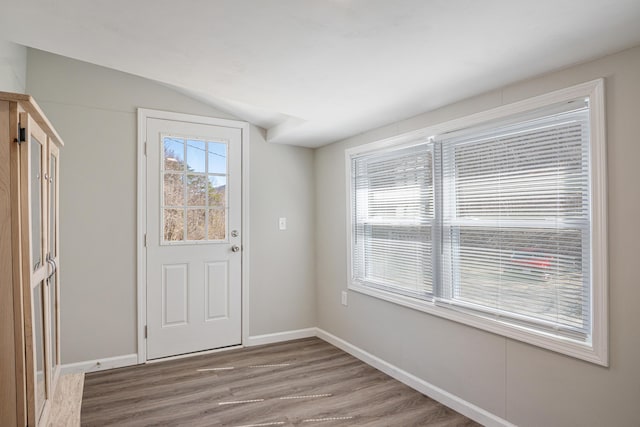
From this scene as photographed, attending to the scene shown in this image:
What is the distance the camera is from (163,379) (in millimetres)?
3027

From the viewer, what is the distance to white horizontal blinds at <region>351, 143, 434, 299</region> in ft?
9.18

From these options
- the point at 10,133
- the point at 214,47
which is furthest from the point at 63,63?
the point at 10,133

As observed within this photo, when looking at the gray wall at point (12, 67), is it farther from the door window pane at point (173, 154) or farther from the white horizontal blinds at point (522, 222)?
the white horizontal blinds at point (522, 222)

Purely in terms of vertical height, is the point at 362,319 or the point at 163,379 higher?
the point at 362,319

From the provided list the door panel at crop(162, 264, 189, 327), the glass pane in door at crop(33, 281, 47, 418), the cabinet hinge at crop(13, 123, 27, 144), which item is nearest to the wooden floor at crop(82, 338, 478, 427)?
the door panel at crop(162, 264, 189, 327)

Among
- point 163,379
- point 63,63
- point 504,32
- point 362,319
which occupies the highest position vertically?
point 63,63

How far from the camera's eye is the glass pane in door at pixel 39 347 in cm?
121

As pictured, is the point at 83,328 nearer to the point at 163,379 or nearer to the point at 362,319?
the point at 163,379

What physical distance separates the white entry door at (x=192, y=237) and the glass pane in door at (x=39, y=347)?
2.11m

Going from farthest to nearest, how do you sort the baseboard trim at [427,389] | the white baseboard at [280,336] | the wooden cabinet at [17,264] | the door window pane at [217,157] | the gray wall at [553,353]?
the white baseboard at [280,336], the door window pane at [217,157], the baseboard trim at [427,389], the gray wall at [553,353], the wooden cabinet at [17,264]

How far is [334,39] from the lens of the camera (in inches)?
69.0

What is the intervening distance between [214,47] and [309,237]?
2.58 m

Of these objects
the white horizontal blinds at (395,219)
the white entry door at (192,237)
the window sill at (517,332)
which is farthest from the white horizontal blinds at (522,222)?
the white entry door at (192,237)

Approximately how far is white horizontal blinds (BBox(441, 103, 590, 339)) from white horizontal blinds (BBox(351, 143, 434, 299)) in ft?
0.62
